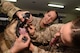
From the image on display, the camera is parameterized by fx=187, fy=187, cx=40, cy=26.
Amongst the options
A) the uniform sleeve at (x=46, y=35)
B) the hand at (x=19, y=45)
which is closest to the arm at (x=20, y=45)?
the hand at (x=19, y=45)

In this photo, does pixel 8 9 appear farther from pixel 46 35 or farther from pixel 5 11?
pixel 46 35

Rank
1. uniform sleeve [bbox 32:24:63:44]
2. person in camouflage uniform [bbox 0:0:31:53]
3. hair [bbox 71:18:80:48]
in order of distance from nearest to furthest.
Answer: hair [bbox 71:18:80:48] → person in camouflage uniform [bbox 0:0:31:53] → uniform sleeve [bbox 32:24:63:44]

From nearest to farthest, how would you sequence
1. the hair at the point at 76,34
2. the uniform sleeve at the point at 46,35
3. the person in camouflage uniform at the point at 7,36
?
the hair at the point at 76,34 < the person in camouflage uniform at the point at 7,36 < the uniform sleeve at the point at 46,35

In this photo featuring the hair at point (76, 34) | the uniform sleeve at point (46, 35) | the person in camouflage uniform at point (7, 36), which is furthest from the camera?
the uniform sleeve at point (46, 35)

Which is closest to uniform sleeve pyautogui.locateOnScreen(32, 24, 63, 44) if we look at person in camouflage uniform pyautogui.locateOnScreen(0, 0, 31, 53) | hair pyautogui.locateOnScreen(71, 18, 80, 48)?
person in camouflage uniform pyautogui.locateOnScreen(0, 0, 31, 53)

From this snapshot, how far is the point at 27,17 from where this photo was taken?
879 millimetres

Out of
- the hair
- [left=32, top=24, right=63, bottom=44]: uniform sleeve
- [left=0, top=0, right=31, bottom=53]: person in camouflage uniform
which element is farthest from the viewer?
[left=32, top=24, right=63, bottom=44]: uniform sleeve

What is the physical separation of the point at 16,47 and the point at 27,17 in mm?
183

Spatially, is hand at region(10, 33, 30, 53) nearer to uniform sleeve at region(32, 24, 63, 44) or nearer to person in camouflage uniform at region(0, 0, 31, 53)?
person in camouflage uniform at region(0, 0, 31, 53)

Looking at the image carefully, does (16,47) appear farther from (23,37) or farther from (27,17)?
(27,17)

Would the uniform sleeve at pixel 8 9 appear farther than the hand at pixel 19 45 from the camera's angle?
Yes

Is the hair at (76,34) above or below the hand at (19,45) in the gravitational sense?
above

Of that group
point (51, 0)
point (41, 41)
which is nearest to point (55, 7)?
point (51, 0)

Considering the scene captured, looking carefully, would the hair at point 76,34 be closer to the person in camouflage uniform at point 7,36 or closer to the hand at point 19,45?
the hand at point 19,45
